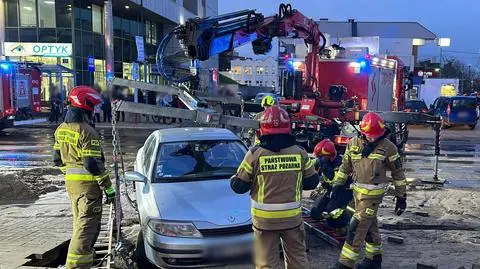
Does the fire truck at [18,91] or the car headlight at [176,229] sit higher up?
the fire truck at [18,91]

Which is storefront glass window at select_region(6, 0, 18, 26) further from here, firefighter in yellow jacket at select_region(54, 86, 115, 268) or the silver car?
firefighter in yellow jacket at select_region(54, 86, 115, 268)

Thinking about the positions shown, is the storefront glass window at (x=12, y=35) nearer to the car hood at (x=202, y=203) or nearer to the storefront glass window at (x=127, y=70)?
the storefront glass window at (x=127, y=70)

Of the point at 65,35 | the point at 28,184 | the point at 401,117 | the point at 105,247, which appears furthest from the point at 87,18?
the point at 105,247

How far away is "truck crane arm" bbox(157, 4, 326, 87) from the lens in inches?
408

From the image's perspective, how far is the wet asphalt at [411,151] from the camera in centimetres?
1255

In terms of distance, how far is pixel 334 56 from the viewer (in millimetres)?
15609

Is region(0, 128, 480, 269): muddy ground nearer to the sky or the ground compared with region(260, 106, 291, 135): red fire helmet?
nearer to the ground

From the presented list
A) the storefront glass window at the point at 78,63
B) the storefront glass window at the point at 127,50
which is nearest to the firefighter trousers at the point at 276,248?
the storefront glass window at the point at 78,63

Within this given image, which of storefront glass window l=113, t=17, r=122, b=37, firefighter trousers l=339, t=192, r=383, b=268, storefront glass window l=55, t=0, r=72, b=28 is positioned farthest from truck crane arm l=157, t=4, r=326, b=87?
storefront glass window l=113, t=17, r=122, b=37

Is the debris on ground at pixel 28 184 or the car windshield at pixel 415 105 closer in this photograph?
the debris on ground at pixel 28 184

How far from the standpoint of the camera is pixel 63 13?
31.2 meters

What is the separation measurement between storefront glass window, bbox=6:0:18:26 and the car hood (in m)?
29.7

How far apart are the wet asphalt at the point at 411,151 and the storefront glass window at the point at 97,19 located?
11.7 metres

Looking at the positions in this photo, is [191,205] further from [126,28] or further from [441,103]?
[126,28]
